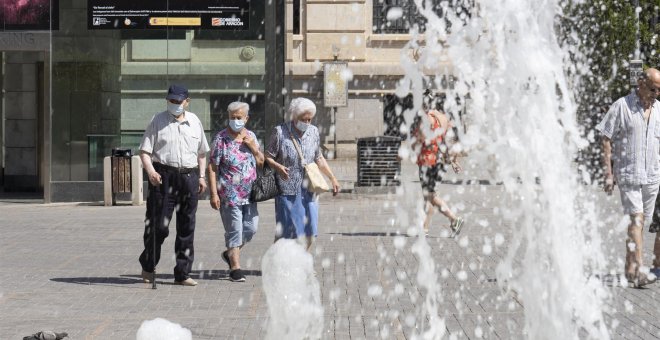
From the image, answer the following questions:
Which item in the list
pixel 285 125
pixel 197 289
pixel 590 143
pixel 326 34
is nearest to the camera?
pixel 197 289

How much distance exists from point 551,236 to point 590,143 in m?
21.6

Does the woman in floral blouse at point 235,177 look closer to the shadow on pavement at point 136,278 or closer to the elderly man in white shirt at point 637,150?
the shadow on pavement at point 136,278

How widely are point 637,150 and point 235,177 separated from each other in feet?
11.3

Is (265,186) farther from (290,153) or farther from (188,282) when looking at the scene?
(188,282)

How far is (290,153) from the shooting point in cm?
1100

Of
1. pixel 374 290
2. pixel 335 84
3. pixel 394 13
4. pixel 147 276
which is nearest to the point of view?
pixel 374 290

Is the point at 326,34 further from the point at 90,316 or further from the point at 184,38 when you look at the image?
the point at 90,316

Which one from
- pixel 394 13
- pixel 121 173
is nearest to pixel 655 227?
pixel 121 173

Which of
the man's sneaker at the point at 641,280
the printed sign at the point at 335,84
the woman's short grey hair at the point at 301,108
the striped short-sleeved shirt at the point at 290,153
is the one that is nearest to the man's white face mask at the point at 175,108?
A: the striped short-sleeved shirt at the point at 290,153

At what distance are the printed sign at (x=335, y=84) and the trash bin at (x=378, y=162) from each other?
9.24 metres

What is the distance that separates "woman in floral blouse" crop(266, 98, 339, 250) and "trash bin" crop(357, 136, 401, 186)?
12647 millimetres

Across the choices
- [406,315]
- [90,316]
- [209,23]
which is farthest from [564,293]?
[209,23]

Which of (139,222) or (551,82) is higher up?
(551,82)

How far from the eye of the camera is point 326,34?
3603cm
